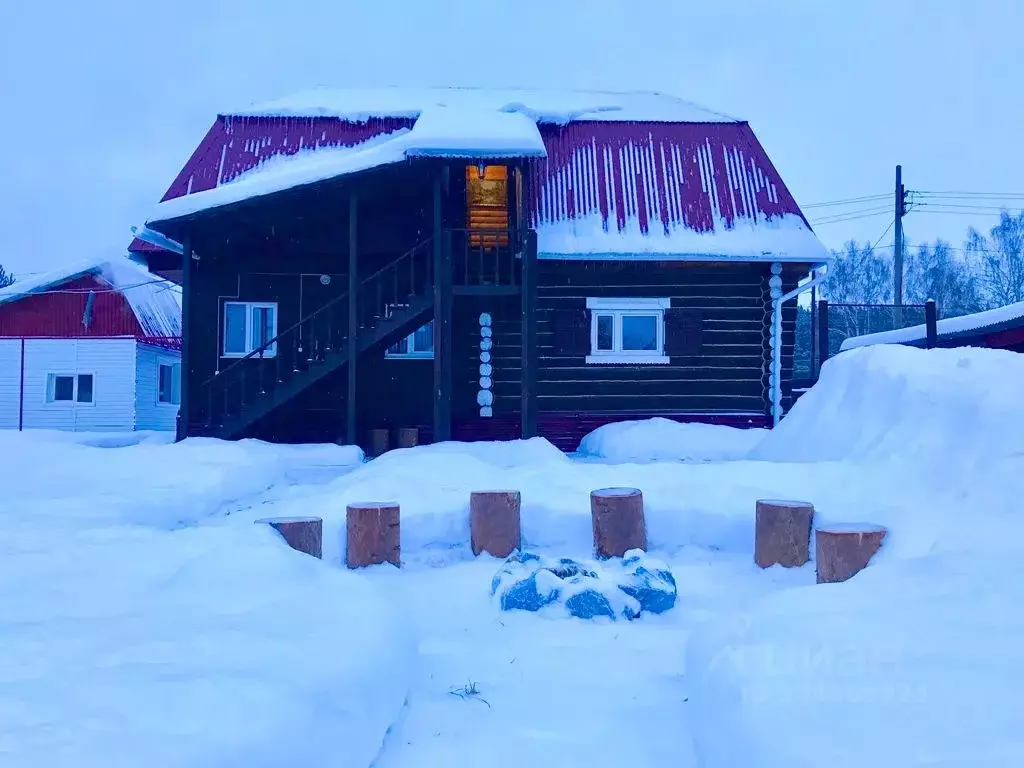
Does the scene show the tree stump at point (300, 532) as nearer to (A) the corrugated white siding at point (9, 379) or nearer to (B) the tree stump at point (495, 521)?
(B) the tree stump at point (495, 521)

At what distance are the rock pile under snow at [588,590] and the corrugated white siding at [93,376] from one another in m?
18.6

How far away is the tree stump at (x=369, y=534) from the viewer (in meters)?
5.09

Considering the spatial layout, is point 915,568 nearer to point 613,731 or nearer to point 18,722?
point 613,731

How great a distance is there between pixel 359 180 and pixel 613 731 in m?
9.02

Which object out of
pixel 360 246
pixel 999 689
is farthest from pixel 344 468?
pixel 999 689

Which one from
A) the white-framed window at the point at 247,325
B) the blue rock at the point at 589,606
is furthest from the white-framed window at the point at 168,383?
the blue rock at the point at 589,606

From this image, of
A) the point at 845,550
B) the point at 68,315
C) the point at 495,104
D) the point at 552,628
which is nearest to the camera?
the point at 552,628

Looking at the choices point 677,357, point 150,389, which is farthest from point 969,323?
point 150,389

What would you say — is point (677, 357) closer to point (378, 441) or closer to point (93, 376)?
point (378, 441)

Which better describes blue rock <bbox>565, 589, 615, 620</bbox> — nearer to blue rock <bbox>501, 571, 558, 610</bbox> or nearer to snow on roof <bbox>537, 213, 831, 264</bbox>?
blue rock <bbox>501, 571, 558, 610</bbox>

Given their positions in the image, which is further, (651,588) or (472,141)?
(472,141)

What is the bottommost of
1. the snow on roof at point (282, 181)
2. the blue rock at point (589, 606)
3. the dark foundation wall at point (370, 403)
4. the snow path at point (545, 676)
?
the snow path at point (545, 676)

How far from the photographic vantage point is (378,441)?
12.4m

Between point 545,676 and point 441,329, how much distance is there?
24.1ft
